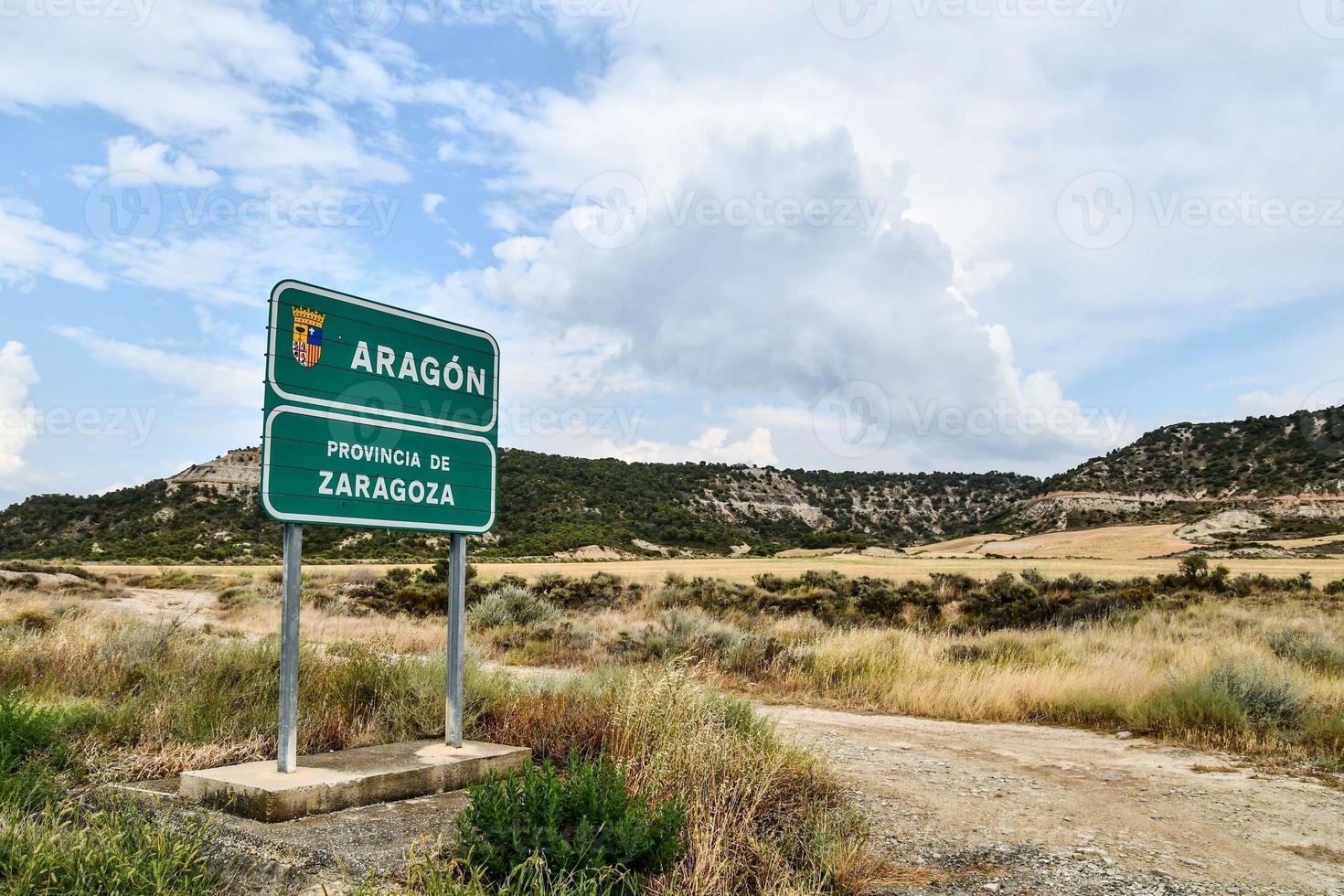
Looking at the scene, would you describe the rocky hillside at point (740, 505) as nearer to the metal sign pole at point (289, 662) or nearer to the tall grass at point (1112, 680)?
the tall grass at point (1112, 680)

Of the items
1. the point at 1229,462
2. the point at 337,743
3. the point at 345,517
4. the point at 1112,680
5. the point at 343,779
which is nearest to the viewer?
the point at 343,779

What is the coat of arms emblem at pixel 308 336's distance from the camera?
617 centimetres

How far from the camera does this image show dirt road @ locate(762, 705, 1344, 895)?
5.68 meters

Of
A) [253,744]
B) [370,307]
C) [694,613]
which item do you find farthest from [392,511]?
[694,613]

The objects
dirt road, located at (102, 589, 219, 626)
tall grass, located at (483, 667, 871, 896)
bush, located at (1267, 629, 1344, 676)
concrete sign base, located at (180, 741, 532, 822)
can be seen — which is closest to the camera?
tall grass, located at (483, 667, 871, 896)

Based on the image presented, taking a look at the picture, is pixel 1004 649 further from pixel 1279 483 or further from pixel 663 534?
pixel 1279 483

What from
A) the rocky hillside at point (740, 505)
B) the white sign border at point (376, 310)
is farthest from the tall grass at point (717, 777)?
the rocky hillside at point (740, 505)

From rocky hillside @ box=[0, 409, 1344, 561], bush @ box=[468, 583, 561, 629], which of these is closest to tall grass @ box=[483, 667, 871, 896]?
bush @ box=[468, 583, 561, 629]

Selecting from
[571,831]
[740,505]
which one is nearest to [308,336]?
[571,831]

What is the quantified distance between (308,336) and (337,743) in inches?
127

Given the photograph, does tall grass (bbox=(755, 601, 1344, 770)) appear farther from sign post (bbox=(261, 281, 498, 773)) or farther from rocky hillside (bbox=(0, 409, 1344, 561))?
rocky hillside (bbox=(0, 409, 1344, 561))

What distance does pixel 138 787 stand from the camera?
223 inches

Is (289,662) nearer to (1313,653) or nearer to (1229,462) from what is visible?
(1313,653)

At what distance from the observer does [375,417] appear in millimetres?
6652
